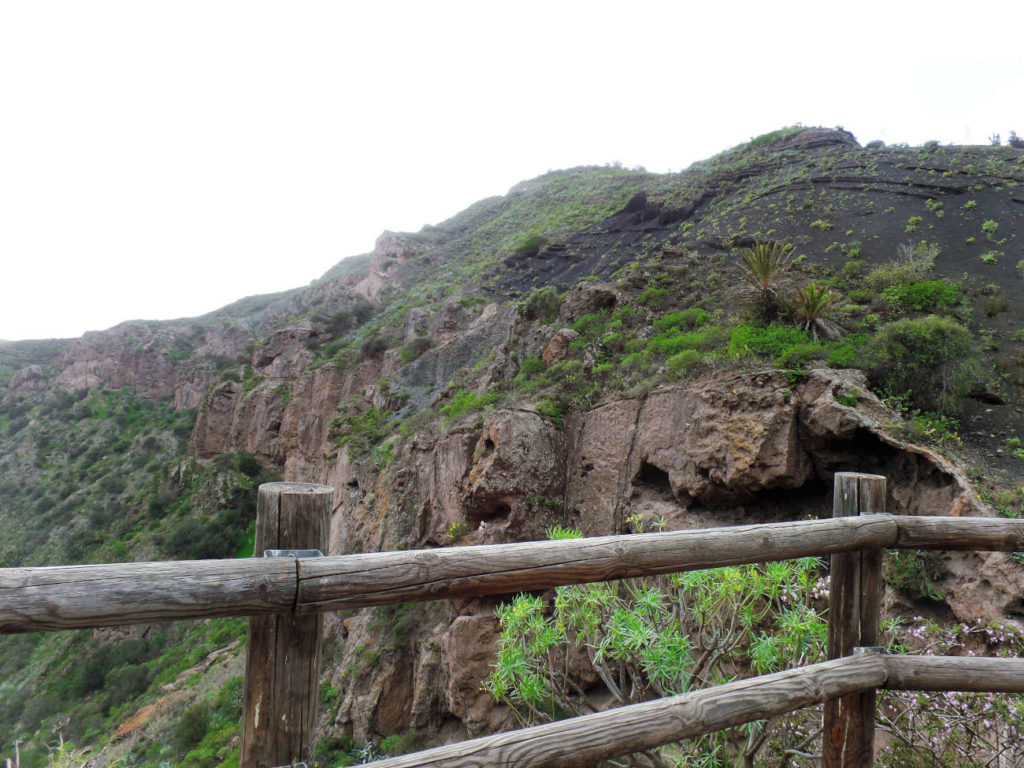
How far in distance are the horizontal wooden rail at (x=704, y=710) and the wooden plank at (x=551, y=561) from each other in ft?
1.34

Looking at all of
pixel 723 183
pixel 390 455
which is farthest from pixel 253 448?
pixel 723 183

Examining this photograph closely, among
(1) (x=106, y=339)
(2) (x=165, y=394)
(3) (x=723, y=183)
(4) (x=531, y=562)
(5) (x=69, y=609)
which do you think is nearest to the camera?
(5) (x=69, y=609)

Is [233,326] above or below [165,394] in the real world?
above

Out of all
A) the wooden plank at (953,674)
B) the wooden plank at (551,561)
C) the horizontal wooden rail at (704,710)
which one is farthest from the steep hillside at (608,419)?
the wooden plank at (551,561)

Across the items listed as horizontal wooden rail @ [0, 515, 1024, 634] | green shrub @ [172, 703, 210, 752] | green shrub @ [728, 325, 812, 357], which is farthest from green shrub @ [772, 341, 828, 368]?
green shrub @ [172, 703, 210, 752]

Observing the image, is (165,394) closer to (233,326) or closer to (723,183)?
(233,326)

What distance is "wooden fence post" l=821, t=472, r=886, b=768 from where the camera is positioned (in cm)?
223

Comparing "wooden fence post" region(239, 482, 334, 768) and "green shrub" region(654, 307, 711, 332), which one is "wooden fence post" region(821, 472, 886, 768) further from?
"green shrub" region(654, 307, 711, 332)

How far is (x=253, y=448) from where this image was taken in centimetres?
3077

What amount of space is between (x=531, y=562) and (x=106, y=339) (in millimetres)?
62035

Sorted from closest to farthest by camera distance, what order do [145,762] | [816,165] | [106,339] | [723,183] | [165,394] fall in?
[145,762] < [816,165] < [723,183] < [165,394] < [106,339]

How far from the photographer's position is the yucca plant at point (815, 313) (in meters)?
8.92

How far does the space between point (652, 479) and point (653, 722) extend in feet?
25.6

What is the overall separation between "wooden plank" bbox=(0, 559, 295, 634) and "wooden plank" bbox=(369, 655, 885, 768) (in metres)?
0.54
